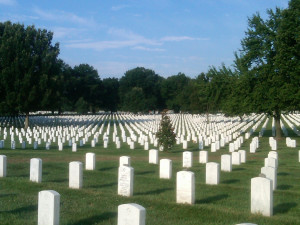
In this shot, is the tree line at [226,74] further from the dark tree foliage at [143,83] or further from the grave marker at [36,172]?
the dark tree foliage at [143,83]

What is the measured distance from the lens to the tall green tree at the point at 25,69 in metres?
42.5

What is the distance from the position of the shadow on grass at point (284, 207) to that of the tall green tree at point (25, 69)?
1480 inches

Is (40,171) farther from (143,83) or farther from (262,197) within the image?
(143,83)

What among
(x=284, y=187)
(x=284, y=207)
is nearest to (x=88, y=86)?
(x=284, y=187)

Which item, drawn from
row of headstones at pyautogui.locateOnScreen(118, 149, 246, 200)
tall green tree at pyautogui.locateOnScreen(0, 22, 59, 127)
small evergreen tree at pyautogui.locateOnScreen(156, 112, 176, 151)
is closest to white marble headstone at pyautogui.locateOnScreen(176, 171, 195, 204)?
row of headstones at pyautogui.locateOnScreen(118, 149, 246, 200)

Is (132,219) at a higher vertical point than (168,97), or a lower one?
lower

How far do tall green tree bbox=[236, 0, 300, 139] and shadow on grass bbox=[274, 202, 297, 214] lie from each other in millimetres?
16119

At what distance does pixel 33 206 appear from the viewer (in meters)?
7.90

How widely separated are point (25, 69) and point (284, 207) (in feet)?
131

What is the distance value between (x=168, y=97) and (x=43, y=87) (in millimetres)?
84063

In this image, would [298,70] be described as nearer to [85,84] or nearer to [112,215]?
[112,215]

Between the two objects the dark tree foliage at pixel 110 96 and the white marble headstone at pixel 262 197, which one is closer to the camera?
the white marble headstone at pixel 262 197

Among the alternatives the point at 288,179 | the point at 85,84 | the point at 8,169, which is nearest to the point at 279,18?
the point at 288,179

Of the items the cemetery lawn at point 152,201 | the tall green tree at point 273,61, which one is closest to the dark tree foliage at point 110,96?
the tall green tree at point 273,61
